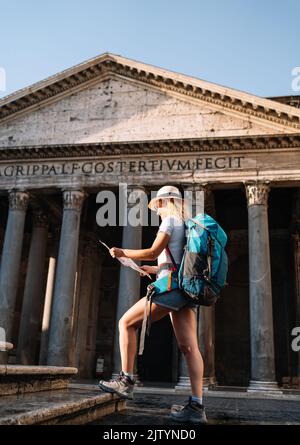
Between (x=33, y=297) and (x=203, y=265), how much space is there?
1392 cm

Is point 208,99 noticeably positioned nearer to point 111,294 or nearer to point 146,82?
point 146,82

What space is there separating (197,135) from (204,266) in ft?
38.2

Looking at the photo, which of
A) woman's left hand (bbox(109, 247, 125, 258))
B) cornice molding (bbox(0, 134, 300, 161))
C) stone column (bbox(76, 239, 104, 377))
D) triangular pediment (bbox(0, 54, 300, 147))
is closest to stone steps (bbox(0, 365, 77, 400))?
woman's left hand (bbox(109, 247, 125, 258))

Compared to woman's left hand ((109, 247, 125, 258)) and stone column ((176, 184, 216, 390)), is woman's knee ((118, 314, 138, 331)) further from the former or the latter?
stone column ((176, 184, 216, 390))

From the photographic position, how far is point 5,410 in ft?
9.46

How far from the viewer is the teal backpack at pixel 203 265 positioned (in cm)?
344

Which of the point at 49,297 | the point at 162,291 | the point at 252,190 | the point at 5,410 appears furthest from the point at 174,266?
the point at 49,297

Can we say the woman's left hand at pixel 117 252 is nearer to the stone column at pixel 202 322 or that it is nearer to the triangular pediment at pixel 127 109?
the stone column at pixel 202 322

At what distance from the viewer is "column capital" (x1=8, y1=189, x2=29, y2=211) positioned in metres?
15.1

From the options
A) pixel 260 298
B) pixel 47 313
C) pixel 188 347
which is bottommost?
pixel 188 347

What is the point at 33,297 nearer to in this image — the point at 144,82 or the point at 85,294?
the point at 85,294

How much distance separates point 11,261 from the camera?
47.7 ft

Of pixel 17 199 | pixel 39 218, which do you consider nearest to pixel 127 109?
pixel 17 199

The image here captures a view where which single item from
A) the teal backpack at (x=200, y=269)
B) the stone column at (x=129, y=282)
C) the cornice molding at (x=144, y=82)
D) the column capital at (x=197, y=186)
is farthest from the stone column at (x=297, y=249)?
the teal backpack at (x=200, y=269)
